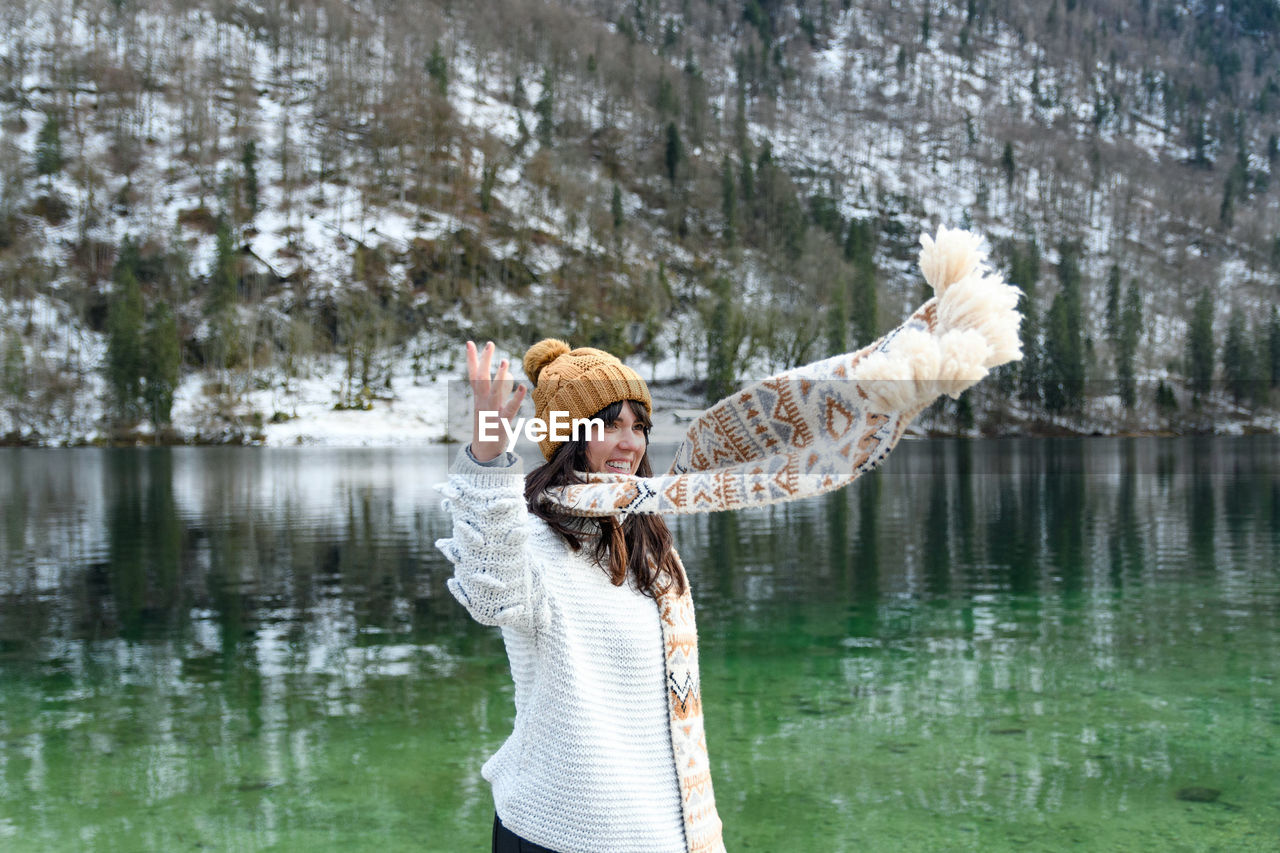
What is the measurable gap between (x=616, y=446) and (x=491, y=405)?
12.4 inches

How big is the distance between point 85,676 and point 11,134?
112 meters

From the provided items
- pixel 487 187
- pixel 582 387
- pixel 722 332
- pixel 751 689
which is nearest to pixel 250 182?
pixel 487 187

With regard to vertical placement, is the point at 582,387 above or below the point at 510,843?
above

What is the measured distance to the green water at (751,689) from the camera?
630 centimetres

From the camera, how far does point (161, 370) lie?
247ft

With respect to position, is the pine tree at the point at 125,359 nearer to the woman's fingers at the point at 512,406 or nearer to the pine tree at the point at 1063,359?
the pine tree at the point at 1063,359

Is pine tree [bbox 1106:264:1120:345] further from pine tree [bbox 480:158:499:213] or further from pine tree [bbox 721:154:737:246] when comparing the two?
pine tree [bbox 480:158:499:213]

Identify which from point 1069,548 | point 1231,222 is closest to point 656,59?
point 1231,222

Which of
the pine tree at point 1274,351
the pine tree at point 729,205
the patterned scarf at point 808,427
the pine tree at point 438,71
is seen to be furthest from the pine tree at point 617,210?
the patterned scarf at point 808,427

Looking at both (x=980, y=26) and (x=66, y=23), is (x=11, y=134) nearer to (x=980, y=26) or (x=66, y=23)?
(x=66, y=23)

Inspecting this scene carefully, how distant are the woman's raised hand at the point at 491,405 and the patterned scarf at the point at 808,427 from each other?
20 cm

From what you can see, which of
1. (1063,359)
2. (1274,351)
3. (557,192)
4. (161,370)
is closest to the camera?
(161,370)

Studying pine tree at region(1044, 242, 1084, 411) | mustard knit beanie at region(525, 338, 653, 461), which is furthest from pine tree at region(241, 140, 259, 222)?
mustard knit beanie at region(525, 338, 653, 461)

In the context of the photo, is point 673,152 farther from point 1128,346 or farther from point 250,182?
point 1128,346
